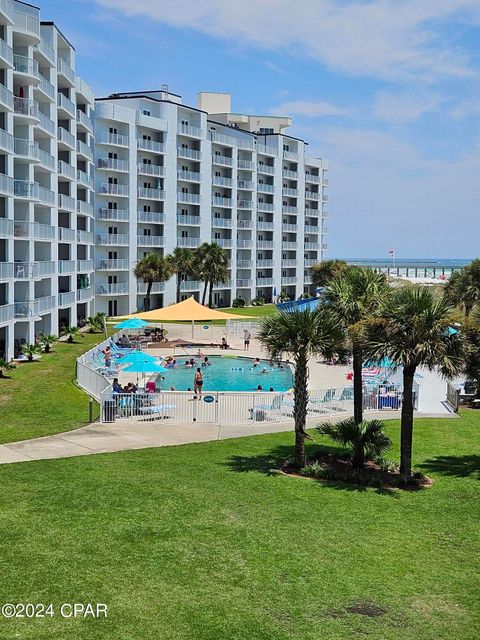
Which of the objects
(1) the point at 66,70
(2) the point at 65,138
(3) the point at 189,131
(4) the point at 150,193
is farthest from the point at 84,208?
(3) the point at 189,131

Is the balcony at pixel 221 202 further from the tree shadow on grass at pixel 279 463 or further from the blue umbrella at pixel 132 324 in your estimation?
the tree shadow on grass at pixel 279 463

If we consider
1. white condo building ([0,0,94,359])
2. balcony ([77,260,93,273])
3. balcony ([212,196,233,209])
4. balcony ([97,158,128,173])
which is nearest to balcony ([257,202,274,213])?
balcony ([212,196,233,209])

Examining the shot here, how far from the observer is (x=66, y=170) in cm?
5525

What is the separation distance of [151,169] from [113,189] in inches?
234

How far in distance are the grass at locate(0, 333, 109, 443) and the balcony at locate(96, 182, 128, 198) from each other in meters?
30.1

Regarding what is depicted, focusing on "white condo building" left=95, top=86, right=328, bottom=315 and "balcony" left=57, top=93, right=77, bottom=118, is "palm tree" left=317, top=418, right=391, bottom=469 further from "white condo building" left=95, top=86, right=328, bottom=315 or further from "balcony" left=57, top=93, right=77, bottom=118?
"white condo building" left=95, top=86, right=328, bottom=315

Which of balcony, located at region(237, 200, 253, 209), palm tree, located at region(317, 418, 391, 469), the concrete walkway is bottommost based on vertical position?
the concrete walkway

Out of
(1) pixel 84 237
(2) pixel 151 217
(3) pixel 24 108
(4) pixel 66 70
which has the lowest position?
(1) pixel 84 237

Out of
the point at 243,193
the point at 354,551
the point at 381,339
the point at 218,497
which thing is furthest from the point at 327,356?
the point at 243,193

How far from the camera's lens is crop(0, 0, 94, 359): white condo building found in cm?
4062

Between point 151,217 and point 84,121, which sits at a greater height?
point 84,121

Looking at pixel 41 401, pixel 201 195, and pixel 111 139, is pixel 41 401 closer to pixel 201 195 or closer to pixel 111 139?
pixel 111 139

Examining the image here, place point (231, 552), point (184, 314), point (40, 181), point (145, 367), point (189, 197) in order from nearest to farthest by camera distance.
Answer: point (231, 552) < point (145, 367) < point (40, 181) < point (184, 314) < point (189, 197)

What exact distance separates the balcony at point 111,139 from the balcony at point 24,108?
24.7 metres
